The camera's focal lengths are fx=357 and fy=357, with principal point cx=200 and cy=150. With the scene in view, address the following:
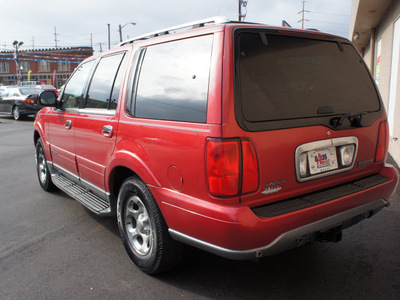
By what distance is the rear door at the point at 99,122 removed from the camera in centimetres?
326

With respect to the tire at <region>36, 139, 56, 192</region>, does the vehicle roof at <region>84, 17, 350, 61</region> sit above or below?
above

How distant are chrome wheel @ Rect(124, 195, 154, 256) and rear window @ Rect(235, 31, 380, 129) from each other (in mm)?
1245

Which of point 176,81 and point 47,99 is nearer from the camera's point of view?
point 176,81

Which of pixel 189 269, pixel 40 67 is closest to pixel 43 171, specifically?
pixel 189 269

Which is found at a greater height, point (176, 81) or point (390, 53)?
point (390, 53)

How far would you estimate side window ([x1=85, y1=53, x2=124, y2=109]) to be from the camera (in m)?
3.40

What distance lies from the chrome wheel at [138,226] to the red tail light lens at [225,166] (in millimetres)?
885

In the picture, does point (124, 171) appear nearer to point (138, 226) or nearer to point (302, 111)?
point (138, 226)

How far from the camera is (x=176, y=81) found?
256 cm

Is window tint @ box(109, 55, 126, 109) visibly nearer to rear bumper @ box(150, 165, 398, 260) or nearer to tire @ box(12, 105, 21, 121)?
rear bumper @ box(150, 165, 398, 260)

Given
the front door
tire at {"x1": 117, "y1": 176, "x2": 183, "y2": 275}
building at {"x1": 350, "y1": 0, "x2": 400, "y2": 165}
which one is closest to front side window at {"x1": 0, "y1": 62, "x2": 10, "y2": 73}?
building at {"x1": 350, "y1": 0, "x2": 400, "y2": 165}

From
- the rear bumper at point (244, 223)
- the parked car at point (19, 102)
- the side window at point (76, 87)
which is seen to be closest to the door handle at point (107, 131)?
the rear bumper at point (244, 223)

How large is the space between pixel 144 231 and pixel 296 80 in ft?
5.59

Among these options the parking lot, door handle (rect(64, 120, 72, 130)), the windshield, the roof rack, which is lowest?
the parking lot
